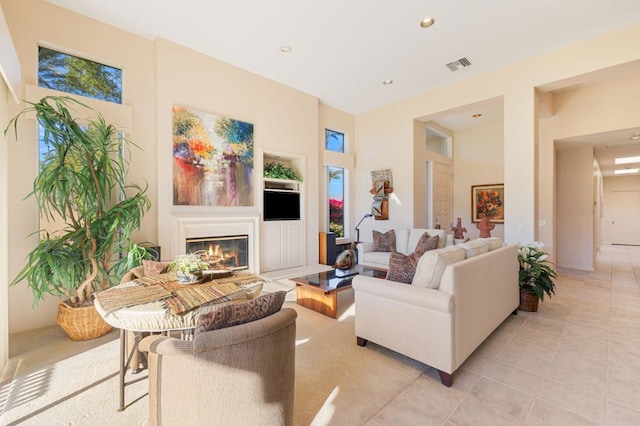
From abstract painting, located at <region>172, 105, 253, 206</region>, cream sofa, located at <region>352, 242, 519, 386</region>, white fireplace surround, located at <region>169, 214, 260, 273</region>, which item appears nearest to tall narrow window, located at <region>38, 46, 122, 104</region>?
abstract painting, located at <region>172, 105, 253, 206</region>

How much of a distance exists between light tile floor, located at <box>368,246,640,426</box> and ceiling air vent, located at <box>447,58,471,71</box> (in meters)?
3.78

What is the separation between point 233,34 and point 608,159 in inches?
379

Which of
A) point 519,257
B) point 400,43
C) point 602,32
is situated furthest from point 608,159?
point 400,43

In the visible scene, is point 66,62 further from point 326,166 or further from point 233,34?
point 326,166

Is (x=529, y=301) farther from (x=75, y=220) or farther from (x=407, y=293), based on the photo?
(x=75, y=220)

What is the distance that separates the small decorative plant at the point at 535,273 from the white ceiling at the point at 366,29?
285 centimetres

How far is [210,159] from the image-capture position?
14.5 feet

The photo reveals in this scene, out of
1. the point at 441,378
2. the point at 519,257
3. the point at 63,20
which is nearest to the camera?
the point at 441,378

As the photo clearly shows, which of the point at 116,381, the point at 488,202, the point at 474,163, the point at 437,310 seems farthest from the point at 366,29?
the point at 488,202

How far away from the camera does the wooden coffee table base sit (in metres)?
3.36

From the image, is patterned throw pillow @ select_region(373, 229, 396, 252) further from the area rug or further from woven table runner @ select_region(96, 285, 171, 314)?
woven table runner @ select_region(96, 285, 171, 314)

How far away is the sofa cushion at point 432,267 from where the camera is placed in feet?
7.35

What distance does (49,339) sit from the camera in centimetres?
286

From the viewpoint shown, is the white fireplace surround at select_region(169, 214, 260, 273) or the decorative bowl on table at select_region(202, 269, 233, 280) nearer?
the decorative bowl on table at select_region(202, 269, 233, 280)
